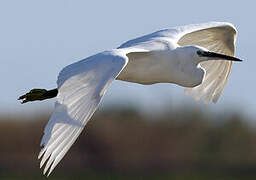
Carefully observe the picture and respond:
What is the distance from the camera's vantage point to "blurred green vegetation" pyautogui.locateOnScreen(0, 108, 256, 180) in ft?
59.2

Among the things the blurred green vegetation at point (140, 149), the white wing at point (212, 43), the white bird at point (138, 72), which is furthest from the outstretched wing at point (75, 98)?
the blurred green vegetation at point (140, 149)

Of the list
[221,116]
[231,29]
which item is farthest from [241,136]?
[231,29]

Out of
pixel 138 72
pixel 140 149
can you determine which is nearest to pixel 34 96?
pixel 138 72

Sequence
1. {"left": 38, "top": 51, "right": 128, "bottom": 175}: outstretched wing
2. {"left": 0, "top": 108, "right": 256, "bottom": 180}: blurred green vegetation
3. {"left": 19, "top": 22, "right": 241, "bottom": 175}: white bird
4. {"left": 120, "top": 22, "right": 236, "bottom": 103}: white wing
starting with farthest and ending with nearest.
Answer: {"left": 0, "top": 108, "right": 256, "bottom": 180}: blurred green vegetation
{"left": 120, "top": 22, "right": 236, "bottom": 103}: white wing
{"left": 19, "top": 22, "right": 241, "bottom": 175}: white bird
{"left": 38, "top": 51, "right": 128, "bottom": 175}: outstretched wing

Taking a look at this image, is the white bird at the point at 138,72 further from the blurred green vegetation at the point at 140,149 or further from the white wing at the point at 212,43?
the blurred green vegetation at the point at 140,149

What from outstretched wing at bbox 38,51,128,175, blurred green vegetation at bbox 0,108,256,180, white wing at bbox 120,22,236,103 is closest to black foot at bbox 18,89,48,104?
white wing at bbox 120,22,236,103

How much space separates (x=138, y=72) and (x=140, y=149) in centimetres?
1137

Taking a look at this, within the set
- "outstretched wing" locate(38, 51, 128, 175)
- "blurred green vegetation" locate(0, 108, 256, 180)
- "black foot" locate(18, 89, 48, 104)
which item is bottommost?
"blurred green vegetation" locate(0, 108, 256, 180)

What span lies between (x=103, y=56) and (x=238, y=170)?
10.9 m

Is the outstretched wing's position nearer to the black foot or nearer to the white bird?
the white bird

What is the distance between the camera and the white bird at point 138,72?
7445 millimetres

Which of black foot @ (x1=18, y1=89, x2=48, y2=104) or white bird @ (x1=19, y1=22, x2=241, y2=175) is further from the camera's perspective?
black foot @ (x1=18, y1=89, x2=48, y2=104)

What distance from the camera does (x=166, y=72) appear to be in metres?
9.22

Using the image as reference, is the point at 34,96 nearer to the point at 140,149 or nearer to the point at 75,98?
the point at 75,98
